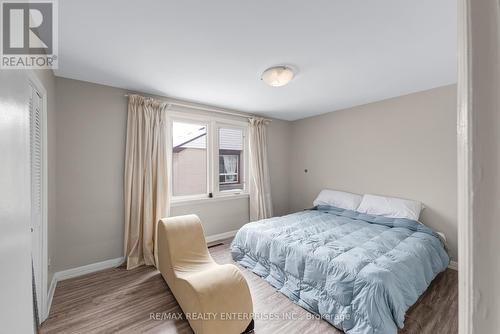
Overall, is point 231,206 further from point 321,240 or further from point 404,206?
point 404,206

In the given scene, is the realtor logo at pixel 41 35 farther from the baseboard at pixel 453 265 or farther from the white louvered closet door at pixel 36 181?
the baseboard at pixel 453 265

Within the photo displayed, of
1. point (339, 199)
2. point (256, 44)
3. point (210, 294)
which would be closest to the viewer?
point (210, 294)

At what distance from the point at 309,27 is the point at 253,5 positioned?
18.6 inches

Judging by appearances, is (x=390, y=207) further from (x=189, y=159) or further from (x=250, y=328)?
(x=189, y=159)

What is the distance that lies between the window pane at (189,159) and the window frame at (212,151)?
7cm

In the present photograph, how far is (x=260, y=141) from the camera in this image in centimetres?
410

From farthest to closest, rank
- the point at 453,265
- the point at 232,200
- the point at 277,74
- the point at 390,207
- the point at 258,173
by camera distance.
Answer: the point at 258,173 → the point at 232,200 → the point at 390,207 → the point at 453,265 → the point at 277,74

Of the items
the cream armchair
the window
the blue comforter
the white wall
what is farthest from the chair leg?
the window

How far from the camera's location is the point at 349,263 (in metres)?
1.80

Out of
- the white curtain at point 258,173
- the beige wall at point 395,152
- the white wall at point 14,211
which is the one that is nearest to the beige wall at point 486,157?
the white wall at point 14,211

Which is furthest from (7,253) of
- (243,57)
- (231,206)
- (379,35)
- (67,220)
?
(231,206)

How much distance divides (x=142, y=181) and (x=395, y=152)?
3.67 metres

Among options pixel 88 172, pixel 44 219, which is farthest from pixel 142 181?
pixel 44 219

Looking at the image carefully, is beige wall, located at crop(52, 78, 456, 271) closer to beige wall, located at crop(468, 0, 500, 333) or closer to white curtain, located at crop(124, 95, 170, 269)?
white curtain, located at crop(124, 95, 170, 269)
